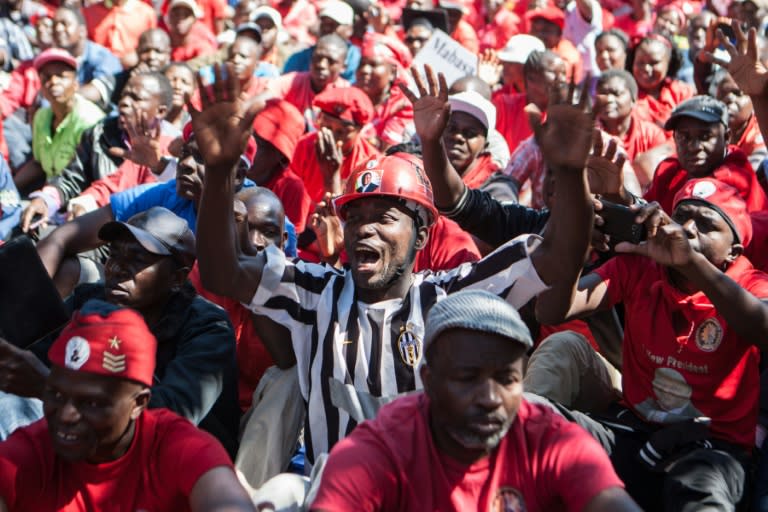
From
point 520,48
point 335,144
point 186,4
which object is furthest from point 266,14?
point 335,144

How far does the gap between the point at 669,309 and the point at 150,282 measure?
1.93 metres

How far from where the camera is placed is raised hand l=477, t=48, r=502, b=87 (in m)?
9.69

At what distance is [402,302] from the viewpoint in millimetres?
3695

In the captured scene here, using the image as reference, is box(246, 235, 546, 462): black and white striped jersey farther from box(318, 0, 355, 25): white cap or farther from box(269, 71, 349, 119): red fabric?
box(318, 0, 355, 25): white cap

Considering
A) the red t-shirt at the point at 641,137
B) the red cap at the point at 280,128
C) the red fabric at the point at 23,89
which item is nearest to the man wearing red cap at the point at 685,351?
the red cap at the point at 280,128

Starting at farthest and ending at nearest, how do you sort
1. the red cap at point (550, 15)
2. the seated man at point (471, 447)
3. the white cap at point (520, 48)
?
1. the red cap at point (550, 15)
2. the white cap at point (520, 48)
3. the seated man at point (471, 447)

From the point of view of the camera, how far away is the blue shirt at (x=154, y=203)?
17.5 ft

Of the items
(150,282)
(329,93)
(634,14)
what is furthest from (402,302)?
(634,14)

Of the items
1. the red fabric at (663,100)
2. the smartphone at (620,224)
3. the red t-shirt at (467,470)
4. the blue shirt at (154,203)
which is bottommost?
the red fabric at (663,100)

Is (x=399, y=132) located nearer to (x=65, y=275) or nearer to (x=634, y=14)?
(x=65, y=275)

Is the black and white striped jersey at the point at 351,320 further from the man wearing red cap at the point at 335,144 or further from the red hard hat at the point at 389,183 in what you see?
the man wearing red cap at the point at 335,144

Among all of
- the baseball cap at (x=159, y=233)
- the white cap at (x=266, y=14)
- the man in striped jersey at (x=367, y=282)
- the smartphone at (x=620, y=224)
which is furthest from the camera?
the white cap at (x=266, y=14)

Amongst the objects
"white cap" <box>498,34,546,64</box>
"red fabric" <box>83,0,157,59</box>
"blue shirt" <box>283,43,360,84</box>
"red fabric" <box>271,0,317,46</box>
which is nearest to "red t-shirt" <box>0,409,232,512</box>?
"white cap" <box>498,34,546,64</box>

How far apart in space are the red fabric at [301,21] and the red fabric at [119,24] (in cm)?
157
